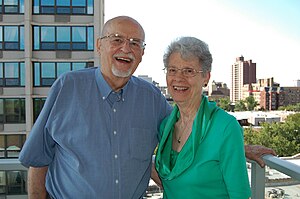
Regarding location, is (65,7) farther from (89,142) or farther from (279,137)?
(279,137)

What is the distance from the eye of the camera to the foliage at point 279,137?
2428 cm

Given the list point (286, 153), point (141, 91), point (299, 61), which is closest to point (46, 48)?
point (141, 91)

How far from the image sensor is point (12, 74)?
34.5 ft

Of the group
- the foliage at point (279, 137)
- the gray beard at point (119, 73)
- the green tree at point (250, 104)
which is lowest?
the foliage at point (279, 137)

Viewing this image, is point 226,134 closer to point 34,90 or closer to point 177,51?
point 177,51

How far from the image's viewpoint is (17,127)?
1041 cm

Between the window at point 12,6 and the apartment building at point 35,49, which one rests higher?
the window at point 12,6

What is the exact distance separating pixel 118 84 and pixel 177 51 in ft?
1.00

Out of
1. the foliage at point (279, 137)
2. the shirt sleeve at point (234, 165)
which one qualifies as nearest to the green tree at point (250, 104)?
the foliage at point (279, 137)

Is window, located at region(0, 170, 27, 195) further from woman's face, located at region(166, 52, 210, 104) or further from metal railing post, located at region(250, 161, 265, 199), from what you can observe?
metal railing post, located at region(250, 161, 265, 199)

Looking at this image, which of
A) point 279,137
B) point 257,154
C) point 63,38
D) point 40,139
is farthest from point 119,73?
point 279,137

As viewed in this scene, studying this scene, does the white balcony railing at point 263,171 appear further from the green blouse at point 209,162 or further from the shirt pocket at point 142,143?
the shirt pocket at point 142,143

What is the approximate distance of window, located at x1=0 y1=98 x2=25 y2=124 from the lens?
10.4m

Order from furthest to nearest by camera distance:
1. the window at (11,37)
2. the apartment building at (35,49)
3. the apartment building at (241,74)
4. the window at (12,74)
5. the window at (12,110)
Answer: the apartment building at (241,74), the window at (12,110), the window at (12,74), the window at (11,37), the apartment building at (35,49)
